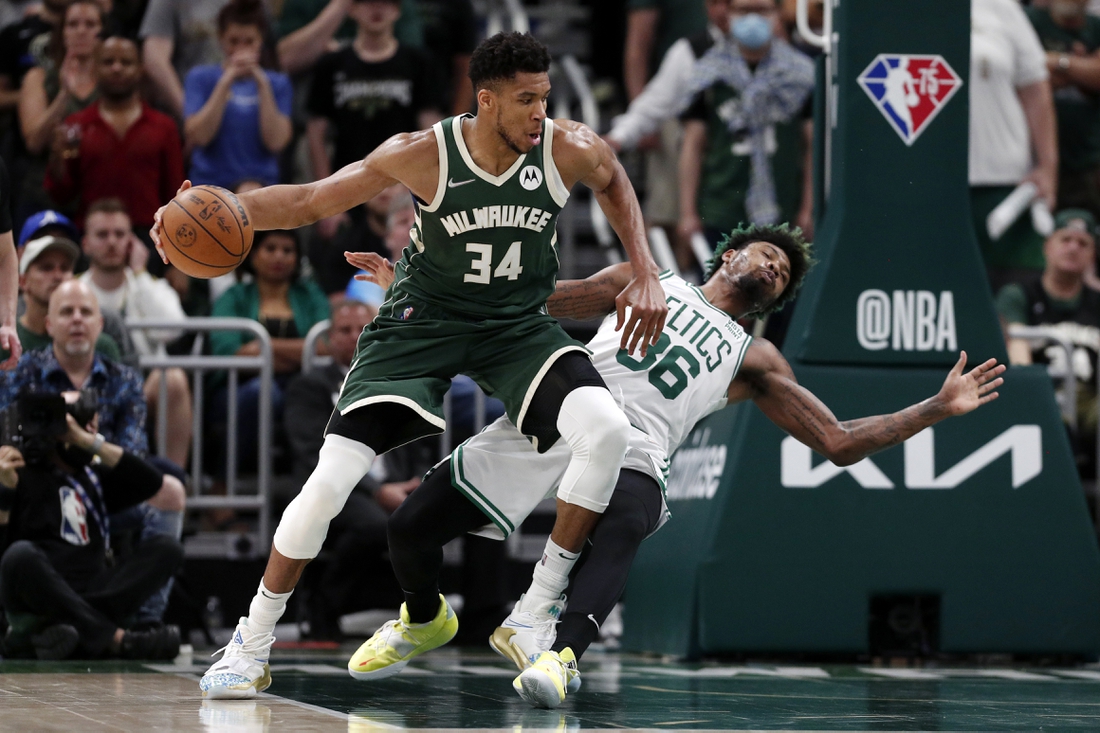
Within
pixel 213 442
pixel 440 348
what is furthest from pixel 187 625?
pixel 440 348

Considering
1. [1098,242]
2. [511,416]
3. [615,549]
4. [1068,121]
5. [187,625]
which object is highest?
[1068,121]

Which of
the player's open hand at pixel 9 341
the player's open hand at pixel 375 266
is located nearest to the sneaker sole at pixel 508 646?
the player's open hand at pixel 375 266

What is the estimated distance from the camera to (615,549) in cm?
561

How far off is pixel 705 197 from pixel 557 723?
668 centimetres

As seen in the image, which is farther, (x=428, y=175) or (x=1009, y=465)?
(x=1009, y=465)

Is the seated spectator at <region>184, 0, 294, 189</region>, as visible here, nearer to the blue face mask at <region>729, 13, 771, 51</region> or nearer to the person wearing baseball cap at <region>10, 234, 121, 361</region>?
the person wearing baseball cap at <region>10, 234, 121, 361</region>

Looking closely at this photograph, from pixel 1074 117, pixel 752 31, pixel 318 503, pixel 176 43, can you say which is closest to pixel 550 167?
pixel 318 503

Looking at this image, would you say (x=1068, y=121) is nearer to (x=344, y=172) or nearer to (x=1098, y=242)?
(x=1098, y=242)

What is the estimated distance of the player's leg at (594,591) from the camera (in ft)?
16.3

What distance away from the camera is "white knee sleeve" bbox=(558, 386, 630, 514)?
17.2ft

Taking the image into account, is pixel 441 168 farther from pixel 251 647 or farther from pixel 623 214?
pixel 251 647

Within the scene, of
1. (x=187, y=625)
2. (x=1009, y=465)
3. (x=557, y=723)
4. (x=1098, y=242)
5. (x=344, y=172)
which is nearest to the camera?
(x=557, y=723)

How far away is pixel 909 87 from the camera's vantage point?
753 cm

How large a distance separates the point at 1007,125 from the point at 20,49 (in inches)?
281
